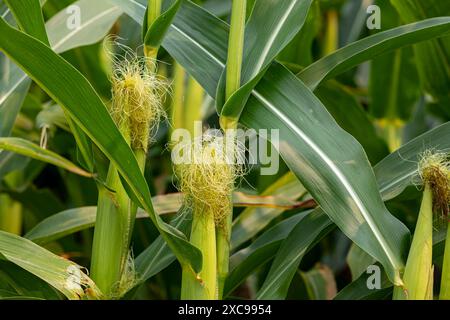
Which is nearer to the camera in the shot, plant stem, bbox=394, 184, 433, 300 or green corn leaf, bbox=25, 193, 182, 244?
plant stem, bbox=394, 184, 433, 300

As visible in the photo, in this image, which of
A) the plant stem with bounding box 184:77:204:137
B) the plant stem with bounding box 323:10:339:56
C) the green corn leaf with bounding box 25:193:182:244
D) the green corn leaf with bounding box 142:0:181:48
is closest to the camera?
the green corn leaf with bounding box 142:0:181:48

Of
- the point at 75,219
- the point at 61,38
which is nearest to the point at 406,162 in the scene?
the point at 75,219

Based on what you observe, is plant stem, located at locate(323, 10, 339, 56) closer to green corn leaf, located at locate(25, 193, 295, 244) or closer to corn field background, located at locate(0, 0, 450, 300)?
corn field background, located at locate(0, 0, 450, 300)

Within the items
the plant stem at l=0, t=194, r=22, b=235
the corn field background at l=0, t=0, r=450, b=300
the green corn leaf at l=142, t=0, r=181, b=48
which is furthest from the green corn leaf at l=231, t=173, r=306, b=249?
the plant stem at l=0, t=194, r=22, b=235

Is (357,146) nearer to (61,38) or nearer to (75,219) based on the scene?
(75,219)

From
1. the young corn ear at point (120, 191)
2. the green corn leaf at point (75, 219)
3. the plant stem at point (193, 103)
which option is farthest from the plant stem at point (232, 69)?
the plant stem at point (193, 103)

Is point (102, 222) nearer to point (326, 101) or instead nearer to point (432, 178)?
point (432, 178)

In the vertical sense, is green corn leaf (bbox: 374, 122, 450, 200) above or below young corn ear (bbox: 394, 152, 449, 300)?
above
